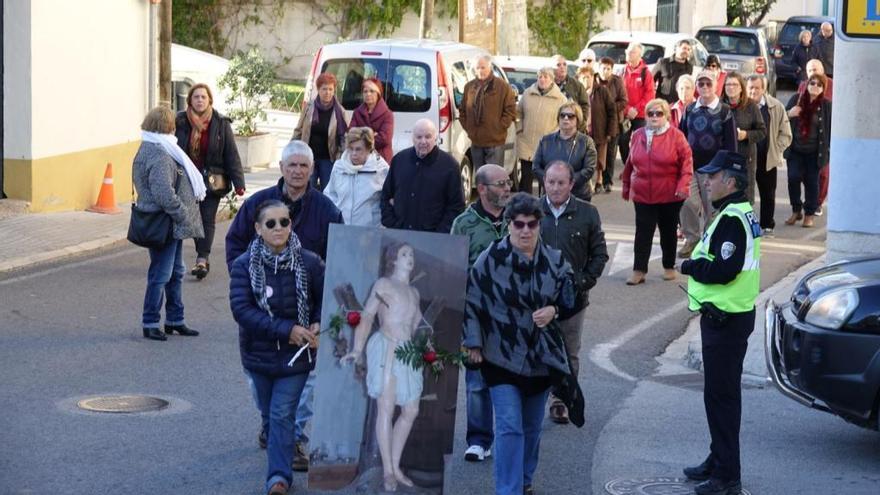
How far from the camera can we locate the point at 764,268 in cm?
1562

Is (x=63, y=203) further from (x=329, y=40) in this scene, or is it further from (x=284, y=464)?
(x=329, y=40)

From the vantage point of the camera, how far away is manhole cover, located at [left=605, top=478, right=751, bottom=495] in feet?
25.9

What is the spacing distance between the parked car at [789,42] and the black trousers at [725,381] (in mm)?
31944

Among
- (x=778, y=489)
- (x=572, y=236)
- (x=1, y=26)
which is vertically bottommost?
(x=778, y=489)

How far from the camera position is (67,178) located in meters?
17.2

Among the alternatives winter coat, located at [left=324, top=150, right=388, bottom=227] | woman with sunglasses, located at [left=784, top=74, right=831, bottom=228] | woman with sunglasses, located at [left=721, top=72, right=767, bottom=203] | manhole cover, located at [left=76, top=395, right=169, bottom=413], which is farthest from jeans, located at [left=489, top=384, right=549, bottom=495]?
woman with sunglasses, located at [left=784, top=74, right=831, bottom=228]

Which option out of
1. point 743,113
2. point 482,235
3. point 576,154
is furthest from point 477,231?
point 743,113

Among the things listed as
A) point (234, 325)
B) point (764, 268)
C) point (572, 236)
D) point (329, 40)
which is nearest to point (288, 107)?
point (329, 40)

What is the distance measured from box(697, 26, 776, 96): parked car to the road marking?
20.8 meters

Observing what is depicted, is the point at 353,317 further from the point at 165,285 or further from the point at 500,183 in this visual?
the point at 165,285

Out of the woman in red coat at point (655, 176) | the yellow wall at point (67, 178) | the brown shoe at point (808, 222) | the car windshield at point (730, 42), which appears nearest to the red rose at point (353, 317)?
the woman in red coat at point (655, 176)

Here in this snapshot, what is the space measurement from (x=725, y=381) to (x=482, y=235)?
1.64 metres

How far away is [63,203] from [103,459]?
9418 millimetres

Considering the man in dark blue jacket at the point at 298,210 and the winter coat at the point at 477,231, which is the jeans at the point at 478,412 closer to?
the winter coat at the point at 477,231
